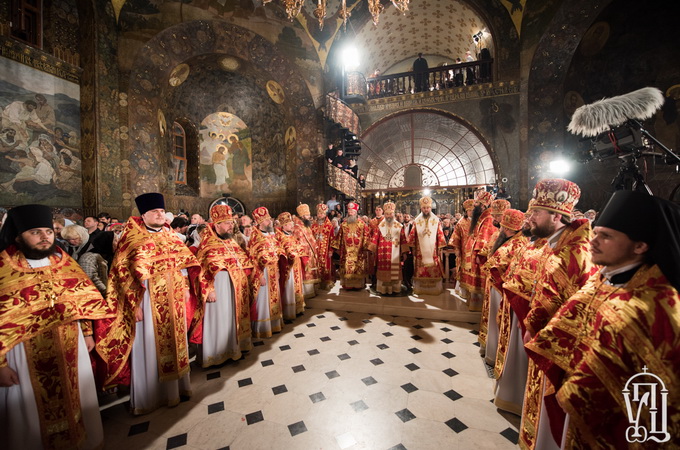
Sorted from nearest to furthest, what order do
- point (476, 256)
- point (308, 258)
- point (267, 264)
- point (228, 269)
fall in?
point (228, 269) < point (267, 264) < point (476, 256) < point (308, 258)

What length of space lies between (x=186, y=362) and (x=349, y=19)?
1697cm

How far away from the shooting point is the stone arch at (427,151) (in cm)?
1468

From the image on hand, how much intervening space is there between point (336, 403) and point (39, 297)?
125 inches

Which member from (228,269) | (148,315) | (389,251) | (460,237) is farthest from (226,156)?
(148,315)

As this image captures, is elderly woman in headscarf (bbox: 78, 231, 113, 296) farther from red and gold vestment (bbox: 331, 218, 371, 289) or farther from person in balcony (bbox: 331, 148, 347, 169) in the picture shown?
person in balcony (bbox: 331, 148, 347, 169)

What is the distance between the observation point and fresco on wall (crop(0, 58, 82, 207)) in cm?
838

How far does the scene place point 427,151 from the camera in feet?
53.0

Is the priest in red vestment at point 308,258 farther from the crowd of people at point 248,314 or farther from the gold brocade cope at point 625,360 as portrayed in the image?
the gold brocade cope at point 625,360

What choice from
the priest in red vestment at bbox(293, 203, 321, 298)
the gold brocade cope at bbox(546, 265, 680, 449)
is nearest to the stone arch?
the priest in red vestment at bbox(293, 203, 321, 298)

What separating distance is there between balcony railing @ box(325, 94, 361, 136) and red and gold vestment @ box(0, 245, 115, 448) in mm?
12351

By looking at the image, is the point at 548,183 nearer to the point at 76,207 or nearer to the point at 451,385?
the point at 451,385

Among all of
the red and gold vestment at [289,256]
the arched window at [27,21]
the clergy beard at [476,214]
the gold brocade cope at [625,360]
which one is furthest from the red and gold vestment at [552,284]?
the arched window at [27,21]

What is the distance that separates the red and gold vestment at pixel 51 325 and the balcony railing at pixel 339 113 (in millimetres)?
12351

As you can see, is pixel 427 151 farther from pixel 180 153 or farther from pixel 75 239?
pixel 75 239
